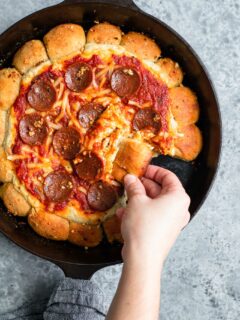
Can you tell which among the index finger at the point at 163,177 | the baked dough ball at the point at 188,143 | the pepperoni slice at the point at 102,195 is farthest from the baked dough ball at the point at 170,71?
the pepperoni slice at the point at 102,195

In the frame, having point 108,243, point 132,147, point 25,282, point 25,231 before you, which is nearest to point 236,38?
point 132,147

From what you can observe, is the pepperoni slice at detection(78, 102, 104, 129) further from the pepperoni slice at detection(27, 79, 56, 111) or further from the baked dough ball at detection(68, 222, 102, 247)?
the baked dough ball at detection(68, 222, 102, 247)

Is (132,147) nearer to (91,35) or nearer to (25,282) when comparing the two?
(91,35)

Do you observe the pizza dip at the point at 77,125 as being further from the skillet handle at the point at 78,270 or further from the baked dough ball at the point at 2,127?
the skillet handle at the point at 78,270

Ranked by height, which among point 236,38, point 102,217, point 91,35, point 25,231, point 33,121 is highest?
point 236,38

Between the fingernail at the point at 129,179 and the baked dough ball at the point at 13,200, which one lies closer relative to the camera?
the fingernail at the point at 129,179
